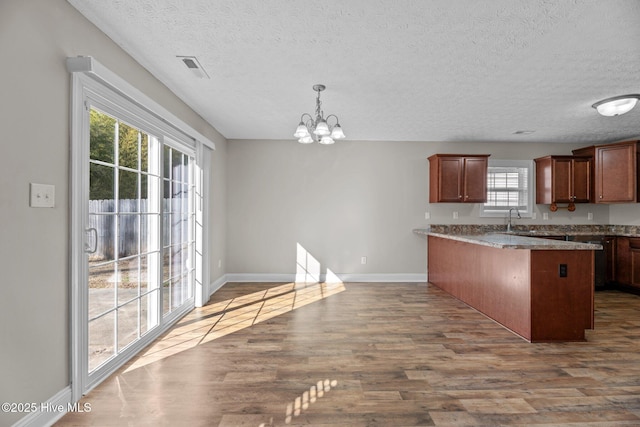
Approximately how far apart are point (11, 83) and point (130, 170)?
110cm

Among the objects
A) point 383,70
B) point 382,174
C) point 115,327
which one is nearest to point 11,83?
point 115,327

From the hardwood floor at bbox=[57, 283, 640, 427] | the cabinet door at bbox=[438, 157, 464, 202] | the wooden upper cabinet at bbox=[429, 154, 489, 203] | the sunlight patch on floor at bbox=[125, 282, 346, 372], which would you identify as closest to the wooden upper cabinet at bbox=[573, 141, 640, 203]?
the wooden upper cabinet at bbox=[429, 154, 489, 203]

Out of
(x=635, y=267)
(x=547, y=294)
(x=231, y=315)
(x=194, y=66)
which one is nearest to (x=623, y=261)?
(x=635, y=267)

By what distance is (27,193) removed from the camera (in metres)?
1.63

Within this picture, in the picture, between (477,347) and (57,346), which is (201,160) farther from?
(477,347)

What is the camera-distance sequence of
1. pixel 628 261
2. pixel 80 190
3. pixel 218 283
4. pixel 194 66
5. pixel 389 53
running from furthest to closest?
pixel 218 283, pixel 628 261, pixel 194 66, pixel 389 53, pixel 80 190

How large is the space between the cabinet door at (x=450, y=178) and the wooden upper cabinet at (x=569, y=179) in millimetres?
1540

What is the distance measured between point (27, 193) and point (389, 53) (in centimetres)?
246

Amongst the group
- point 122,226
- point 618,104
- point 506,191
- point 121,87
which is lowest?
point 122,226

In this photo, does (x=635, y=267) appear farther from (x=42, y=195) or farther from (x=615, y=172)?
(x=42, y=195)

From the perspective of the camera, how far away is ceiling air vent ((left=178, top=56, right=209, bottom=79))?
2.59 m

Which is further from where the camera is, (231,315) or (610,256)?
(610,256)

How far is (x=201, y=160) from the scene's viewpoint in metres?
4.16

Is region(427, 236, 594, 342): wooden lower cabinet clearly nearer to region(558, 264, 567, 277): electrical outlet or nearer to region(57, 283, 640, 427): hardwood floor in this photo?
region(558, 264, 567, 277): electrical outlet
